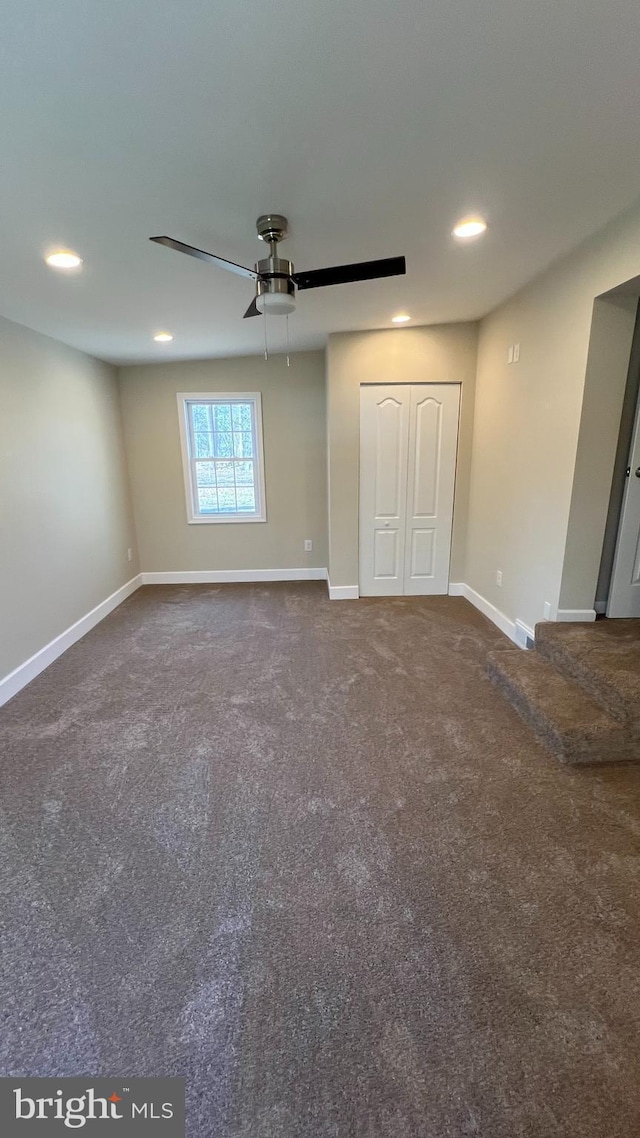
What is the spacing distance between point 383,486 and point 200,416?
2.25 meters

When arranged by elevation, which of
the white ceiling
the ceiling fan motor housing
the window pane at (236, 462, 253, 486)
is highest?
the white ceiling

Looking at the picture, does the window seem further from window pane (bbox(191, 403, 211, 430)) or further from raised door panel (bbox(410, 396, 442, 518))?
raised door panel (bbox(410, 396, 442, 518))

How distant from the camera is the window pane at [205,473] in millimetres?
5086

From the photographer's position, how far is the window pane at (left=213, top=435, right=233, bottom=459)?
5.04m

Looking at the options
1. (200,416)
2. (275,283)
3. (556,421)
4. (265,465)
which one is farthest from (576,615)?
(200,416)

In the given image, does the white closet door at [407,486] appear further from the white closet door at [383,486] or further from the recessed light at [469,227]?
the recessed light at [469,227]

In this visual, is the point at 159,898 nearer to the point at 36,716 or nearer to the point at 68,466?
the point at 36,716

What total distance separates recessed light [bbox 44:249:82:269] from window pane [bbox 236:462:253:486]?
280 centimetres

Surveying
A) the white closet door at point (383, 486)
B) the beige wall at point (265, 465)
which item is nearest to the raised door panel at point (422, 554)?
the white closet door at point (383, 486)

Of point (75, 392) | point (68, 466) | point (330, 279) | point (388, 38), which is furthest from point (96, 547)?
point (388, 38)

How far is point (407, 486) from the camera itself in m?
4.36

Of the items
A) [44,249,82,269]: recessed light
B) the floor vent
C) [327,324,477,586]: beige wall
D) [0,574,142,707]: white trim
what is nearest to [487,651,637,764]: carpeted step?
the floor vent

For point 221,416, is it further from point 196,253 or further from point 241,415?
point 196,253

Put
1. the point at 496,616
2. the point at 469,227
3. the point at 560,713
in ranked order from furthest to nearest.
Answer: the point at 496,616 < the point at 560,713 < the point at 469,227
